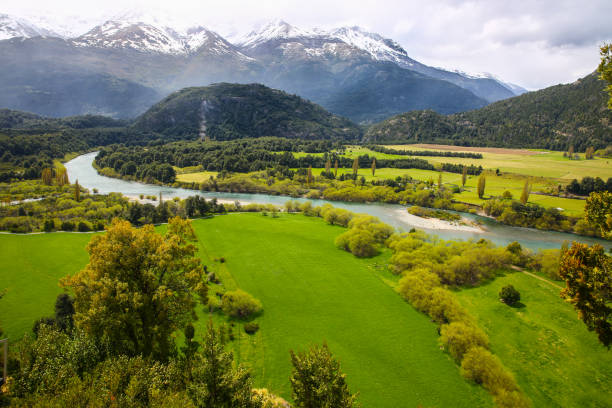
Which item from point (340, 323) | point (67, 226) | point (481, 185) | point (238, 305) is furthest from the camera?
point (481, 185)

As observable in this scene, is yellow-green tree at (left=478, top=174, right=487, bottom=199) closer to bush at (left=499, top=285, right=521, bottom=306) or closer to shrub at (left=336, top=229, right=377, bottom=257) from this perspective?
shrub at (left=336, top=229, right=377, bottom=257)

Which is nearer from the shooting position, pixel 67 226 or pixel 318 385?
pixel 318 385

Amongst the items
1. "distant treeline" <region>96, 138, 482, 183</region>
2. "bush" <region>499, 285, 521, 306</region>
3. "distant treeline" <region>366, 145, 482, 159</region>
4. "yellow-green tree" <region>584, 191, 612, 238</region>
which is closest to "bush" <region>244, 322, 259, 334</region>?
"yellow-green tree" <region>584, 191, 612, 238</region>

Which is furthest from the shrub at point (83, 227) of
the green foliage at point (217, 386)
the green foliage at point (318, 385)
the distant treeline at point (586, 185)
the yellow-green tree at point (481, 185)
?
the distant treeline at point (586, 185)

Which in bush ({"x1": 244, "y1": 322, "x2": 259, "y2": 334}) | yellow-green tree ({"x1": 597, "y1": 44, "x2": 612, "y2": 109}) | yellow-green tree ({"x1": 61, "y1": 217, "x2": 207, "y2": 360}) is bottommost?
bush ({"x1": 244, "y1": 322, "x2": 259, "y2": 334})

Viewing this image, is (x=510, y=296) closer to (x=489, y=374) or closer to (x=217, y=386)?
(x=489, y=374)

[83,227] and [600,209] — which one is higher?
[600,209]

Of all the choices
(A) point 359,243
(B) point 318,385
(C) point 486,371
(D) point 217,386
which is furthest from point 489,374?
(A) point 359,243
